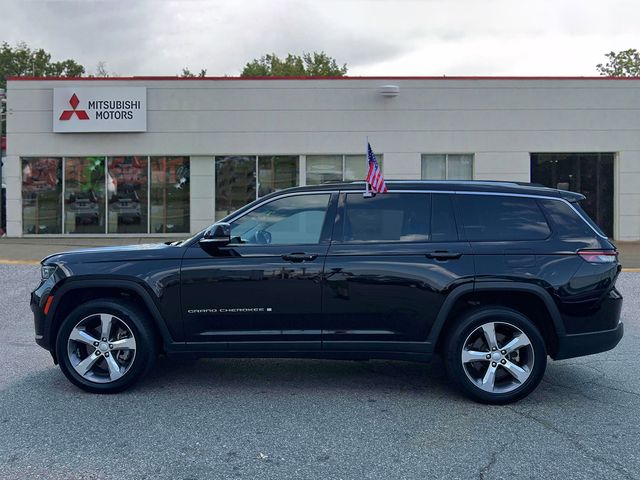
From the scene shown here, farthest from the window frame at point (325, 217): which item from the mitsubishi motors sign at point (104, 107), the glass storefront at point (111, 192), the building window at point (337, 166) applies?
the mitsubishi motors sign at point (104, 107)

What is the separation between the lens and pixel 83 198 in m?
19.9

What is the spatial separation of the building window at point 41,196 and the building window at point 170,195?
2.88m

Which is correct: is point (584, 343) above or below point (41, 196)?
below

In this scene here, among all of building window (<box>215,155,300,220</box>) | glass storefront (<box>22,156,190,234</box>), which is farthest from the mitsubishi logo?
building window (<box>215,155,300,220</box>)

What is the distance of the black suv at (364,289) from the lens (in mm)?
5312

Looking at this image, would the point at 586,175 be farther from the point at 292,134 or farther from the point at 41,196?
the point at 41,196

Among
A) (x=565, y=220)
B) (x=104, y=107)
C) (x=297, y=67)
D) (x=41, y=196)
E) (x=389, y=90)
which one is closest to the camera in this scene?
(x=565, y=220)

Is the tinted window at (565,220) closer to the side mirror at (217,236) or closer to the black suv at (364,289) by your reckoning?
the black suv at (364,289)

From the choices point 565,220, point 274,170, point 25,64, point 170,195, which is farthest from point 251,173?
point 25,64

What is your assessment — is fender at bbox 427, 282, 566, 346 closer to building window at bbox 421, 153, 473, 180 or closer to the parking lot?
the parking lot

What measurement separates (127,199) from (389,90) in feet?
27.7

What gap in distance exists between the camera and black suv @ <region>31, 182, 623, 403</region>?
531 centimetres

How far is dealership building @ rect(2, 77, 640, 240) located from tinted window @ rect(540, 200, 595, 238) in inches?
547

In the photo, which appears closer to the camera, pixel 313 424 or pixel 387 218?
pixel 313 424
